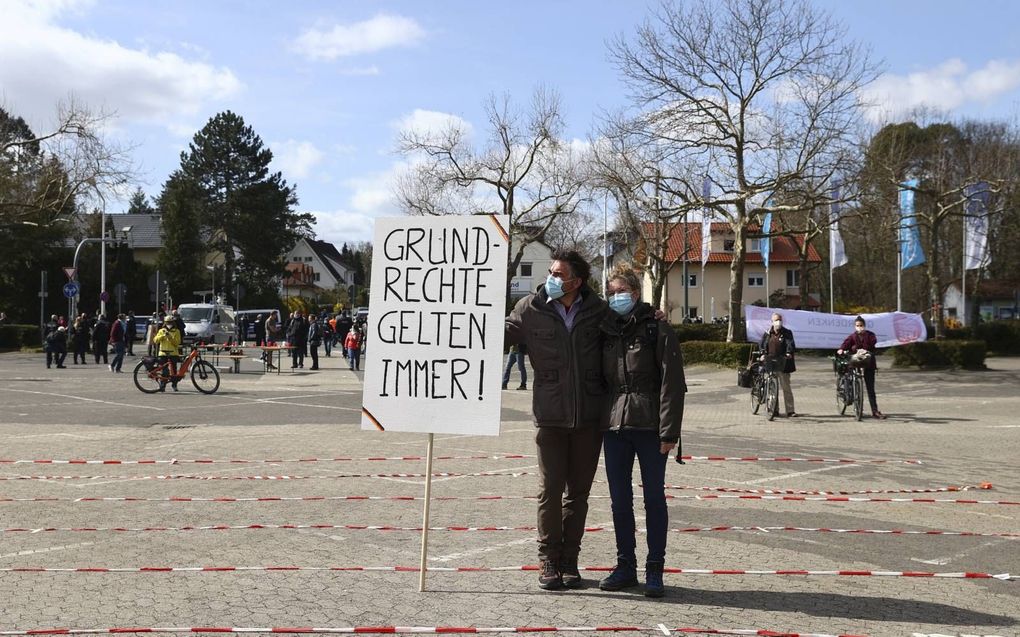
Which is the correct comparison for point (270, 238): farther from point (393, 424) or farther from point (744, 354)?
point (393, 424)

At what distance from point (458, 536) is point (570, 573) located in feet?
5.55

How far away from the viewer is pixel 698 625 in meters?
5.17

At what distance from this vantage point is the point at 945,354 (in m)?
30.9

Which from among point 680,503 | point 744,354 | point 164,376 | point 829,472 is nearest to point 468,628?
point 680,503

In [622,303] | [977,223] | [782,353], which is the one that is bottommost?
[782,353]

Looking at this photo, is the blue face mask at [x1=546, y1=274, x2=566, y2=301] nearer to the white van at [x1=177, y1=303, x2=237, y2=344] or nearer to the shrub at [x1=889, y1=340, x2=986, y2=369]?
the shrub at [x1=889, y1=340, x2=986, y2=369]

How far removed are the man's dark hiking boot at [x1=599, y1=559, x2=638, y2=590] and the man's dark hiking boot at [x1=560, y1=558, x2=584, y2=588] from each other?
0.45 ft

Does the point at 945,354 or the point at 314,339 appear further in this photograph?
the point at 314,339

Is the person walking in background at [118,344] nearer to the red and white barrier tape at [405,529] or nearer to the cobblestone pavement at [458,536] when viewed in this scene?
the cobblestone pavement at [458,536]

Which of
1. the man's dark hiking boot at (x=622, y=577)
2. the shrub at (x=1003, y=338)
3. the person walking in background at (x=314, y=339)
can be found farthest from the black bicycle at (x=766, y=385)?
the shrub at (x=1003, y=338)

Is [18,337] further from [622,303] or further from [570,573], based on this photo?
[622,303]

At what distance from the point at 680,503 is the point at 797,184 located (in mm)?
25586

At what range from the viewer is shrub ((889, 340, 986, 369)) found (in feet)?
101

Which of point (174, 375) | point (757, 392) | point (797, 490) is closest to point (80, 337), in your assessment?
point (174, 375)
